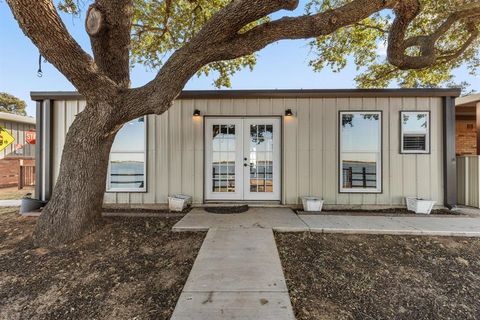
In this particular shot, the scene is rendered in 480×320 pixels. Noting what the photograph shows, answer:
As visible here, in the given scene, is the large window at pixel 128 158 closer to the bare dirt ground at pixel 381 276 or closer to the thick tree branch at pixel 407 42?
the bare dirt ground at pixel 381 276

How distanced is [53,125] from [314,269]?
19.8ft

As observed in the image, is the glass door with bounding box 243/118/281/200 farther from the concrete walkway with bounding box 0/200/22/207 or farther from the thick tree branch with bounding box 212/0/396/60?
the concrete walkway with bounding box 0/200/22/207

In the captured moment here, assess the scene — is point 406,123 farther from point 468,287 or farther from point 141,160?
point 141,160

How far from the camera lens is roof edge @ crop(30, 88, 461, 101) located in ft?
15.6

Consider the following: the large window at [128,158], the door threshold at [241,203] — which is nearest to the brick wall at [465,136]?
the door threshold at [241,203]

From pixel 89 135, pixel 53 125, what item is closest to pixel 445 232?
pixel 89 135

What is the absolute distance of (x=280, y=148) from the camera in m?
5.11

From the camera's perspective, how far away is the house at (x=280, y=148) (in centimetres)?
489

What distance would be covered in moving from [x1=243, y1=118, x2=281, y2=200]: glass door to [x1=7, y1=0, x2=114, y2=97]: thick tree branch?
2997 millimetres

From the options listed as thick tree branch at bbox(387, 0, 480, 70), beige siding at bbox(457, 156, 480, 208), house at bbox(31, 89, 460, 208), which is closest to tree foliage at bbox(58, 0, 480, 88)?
thick tree branch at bbox(387, 0, 480, 70)

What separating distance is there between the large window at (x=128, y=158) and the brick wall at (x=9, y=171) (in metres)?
6.69

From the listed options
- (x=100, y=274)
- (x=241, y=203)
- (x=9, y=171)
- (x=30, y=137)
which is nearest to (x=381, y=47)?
(x=241, y=203)

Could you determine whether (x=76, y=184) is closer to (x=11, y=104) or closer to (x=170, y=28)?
(x=170, y=28)

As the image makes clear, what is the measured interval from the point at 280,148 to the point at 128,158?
11.6 ft
